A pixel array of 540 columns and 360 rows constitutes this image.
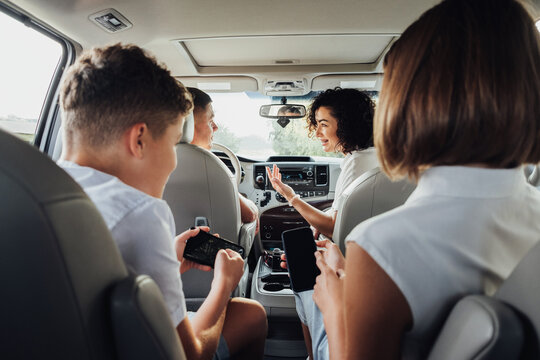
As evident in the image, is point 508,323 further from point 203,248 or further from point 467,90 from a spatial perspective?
point 203,248

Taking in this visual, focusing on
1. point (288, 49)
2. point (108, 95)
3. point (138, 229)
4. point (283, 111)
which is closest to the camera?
point (138, 229)

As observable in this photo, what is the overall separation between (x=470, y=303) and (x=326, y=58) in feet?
8.90

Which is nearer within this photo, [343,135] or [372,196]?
[372,196]

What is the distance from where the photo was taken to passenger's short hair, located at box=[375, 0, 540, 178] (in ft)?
2.13

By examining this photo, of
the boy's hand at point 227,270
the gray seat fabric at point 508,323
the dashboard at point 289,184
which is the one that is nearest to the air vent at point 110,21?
the boy's hand at point 227,270

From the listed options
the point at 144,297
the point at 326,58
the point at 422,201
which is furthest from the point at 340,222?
the point at 326,58

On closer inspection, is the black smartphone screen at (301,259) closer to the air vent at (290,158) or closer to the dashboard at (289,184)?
the dashboard at (289,184)

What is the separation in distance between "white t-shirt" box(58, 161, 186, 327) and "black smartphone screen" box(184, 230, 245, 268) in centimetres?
50

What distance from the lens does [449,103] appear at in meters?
0.66

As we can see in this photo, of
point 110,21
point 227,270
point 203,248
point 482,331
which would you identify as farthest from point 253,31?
point 482,331

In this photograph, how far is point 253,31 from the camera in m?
2.37

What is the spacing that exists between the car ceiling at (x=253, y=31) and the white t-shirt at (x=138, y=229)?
61.3 inches

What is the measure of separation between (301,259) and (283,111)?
2472 mm

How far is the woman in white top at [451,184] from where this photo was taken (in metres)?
0.64
